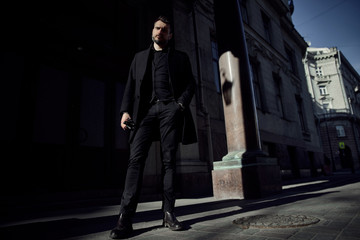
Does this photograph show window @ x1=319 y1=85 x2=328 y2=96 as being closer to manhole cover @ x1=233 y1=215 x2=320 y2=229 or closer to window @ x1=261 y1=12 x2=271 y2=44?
window @ x1=261 y1=12 x2=271 y2=44

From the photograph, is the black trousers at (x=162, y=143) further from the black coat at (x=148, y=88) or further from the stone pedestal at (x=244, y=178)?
the stone pedestal at (x=244, y=178)

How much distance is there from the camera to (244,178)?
3945 millimetres

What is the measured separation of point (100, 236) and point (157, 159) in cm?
386

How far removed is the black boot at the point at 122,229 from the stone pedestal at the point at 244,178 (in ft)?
8.73

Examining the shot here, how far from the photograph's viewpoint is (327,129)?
3262 centimetres

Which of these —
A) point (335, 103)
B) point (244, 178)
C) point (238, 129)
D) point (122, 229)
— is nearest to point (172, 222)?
point (122, 229)

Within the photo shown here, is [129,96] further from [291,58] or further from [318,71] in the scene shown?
[318,71]

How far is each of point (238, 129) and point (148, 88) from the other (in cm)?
279

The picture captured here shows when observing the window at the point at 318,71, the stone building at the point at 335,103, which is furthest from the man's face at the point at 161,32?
the window at the point at 318,71

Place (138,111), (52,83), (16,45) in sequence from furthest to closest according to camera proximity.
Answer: (52,83)
(16,45)
(138,111)

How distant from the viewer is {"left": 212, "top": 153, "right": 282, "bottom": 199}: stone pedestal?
3881 millimetres

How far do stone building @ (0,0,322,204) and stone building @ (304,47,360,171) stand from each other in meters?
30.8

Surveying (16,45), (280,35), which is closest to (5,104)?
A: (16,45)

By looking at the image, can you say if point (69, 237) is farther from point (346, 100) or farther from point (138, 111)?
point (346, 100)
